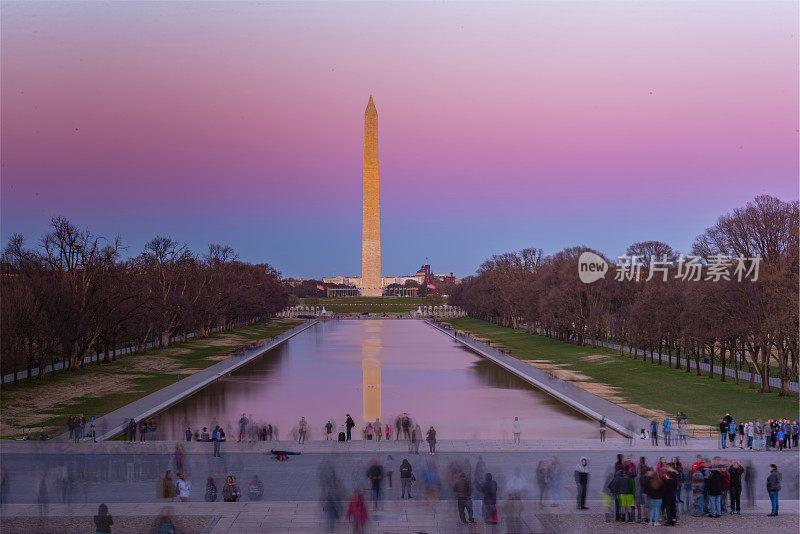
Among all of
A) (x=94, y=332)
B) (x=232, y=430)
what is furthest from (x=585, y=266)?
(x=232, y=430)

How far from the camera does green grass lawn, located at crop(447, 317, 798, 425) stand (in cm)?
3291

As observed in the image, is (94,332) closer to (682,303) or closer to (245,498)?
(245,498)

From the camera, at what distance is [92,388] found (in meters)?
42.3

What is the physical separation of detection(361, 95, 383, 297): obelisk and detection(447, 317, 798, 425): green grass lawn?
80616 millimetres

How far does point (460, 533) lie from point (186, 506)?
679 centimetres

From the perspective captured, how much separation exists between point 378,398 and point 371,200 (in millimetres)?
107488

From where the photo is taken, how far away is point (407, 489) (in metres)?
18.6

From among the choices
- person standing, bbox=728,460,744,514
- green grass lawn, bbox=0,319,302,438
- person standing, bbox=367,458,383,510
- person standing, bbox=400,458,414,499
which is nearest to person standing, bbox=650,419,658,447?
person standing, bbox=728,460,744,514

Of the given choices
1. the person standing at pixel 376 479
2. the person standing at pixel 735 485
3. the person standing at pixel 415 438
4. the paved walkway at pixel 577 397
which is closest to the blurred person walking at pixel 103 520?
the person standing at pixel 376 479

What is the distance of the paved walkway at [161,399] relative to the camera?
2927 centimetres

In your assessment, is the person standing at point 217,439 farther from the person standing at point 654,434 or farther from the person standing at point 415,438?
the person standing at point 654,434

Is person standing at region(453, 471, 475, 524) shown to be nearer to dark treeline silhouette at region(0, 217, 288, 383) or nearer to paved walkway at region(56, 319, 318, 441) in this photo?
paved walkway at region(56, 319, 318, 441)

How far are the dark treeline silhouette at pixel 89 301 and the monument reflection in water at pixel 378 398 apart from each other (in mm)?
10548

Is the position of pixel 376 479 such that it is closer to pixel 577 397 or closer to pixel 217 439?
pixel 217 439
